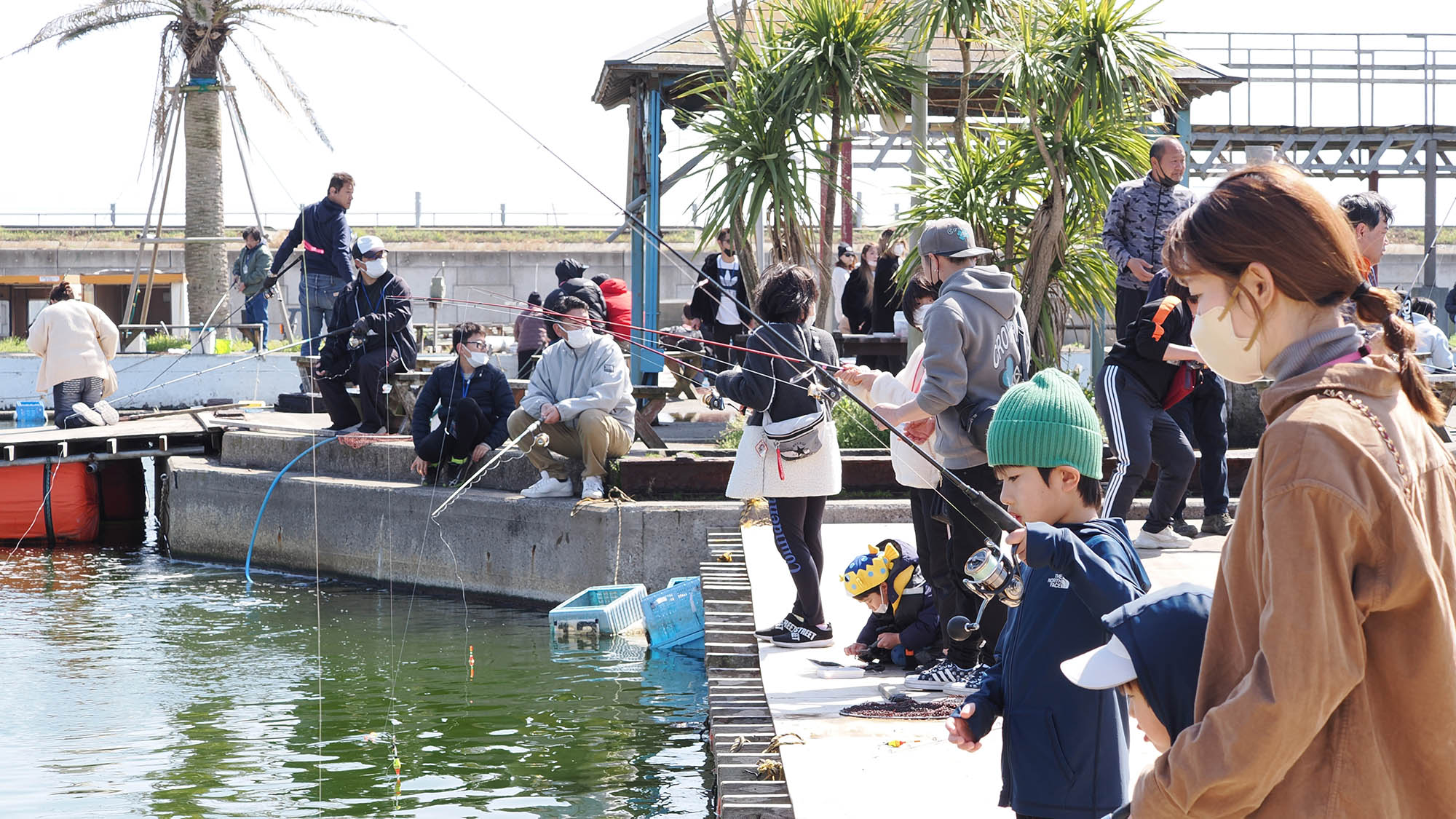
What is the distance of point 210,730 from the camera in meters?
6.20

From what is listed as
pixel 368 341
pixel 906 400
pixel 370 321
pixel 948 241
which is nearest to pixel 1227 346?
pixel 906 400

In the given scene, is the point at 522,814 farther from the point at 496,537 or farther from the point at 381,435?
the point at 381,435

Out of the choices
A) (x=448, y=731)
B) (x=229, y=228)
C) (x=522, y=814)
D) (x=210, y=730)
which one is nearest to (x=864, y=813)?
(x=522, y=814)

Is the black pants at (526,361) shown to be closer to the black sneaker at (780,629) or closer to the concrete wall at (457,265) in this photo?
the black sneaker at (780,629)

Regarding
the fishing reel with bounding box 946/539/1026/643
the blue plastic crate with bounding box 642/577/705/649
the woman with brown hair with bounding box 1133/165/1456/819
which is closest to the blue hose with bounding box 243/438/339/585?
the blue plastic crate with bounding box 642/577/705/649

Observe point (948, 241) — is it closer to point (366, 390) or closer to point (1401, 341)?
point (1401, 341)

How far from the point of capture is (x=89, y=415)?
12.4 meters

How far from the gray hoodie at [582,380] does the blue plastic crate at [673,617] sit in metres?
1.43

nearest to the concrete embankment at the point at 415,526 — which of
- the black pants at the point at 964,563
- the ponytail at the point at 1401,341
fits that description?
the black pants at the point at 964,563

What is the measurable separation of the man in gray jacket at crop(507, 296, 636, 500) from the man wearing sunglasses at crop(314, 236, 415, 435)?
1.66 meters

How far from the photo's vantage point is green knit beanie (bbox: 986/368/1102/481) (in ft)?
8.73

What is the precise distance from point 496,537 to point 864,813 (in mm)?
5761

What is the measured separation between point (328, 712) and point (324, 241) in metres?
5.36

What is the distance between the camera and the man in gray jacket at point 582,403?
27.8 ft
